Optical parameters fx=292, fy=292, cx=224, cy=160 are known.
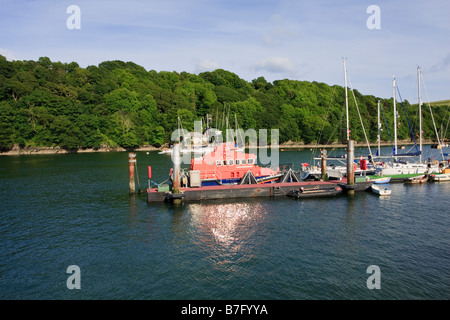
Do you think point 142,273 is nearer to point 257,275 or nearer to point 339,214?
point 257,275

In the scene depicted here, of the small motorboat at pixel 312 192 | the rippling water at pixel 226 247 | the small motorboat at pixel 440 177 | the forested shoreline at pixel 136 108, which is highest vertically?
the forested shoreline at pixel 136 108

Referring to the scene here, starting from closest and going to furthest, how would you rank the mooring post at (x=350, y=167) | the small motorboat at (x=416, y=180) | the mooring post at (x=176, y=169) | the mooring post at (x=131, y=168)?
the mooring post at (x=176, y=169) < the mooring post at (x=131, y=168) < the mooring post at (x=350, y=167) < the small motorboat at (x=416, y=180)

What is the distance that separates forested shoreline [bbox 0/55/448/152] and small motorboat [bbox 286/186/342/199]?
5978cm

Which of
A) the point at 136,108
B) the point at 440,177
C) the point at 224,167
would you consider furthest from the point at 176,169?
the point at 136,108

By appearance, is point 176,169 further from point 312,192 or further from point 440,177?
point 440,177

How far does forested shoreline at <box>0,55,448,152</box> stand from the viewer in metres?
94.6

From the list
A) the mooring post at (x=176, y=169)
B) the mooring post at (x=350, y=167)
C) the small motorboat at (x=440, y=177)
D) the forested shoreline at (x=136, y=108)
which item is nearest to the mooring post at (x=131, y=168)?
the mooring post at (x=176, y=169)

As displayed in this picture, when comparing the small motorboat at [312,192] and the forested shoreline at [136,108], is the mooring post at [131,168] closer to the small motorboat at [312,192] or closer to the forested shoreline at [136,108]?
the small motorboat at [312,192]

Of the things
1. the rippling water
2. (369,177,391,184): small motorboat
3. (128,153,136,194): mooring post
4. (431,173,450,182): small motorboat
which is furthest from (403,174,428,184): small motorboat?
(128,153,136,194): mooring post

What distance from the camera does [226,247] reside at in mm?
20375

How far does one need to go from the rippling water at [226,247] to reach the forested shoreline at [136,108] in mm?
67766

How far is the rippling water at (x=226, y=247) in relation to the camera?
50.6ft

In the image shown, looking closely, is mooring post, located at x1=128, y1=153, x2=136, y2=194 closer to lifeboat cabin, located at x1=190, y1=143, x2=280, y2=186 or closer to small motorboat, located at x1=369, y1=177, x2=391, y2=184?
lifeboat cabin, located at x1=190, y1=143, x2=280, y2=186

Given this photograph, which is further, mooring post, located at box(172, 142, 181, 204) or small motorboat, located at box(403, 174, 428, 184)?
small motorboat, located at box(403, 174, 428, 184)
